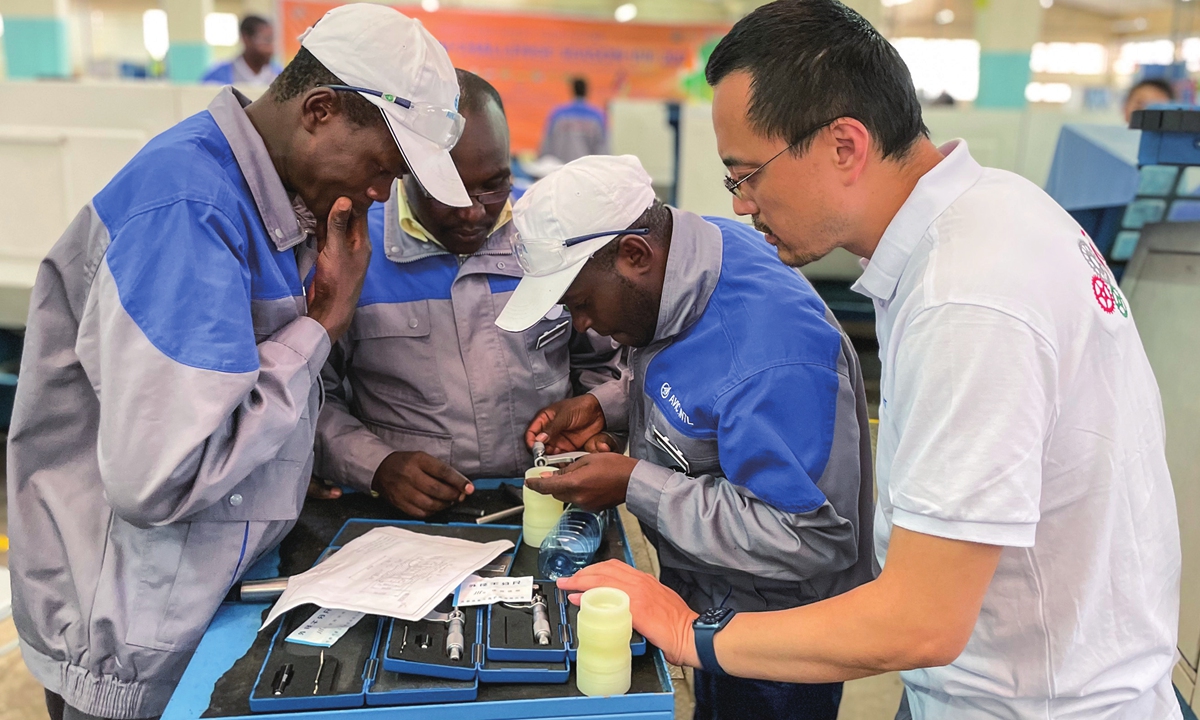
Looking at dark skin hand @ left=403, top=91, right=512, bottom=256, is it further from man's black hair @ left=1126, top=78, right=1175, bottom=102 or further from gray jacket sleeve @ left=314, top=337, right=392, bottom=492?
man's black hair @ left=1126, top=78, right=1175, bottom=102

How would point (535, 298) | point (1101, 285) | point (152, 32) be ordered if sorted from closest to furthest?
point (1101, 285), point (535, 298), point (152, 32)

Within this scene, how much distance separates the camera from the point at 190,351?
1047 millimetres

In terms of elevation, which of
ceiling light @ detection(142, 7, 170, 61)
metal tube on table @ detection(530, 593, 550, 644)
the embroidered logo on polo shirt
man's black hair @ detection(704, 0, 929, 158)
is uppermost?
ceiling light @ detection(142, 7, 170, 61)

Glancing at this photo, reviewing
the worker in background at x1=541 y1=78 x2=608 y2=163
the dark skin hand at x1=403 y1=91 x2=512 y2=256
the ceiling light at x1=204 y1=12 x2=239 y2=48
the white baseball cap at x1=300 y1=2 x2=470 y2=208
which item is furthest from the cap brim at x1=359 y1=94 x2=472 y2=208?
the ceiling light at x1=204 y1=12 x2=239 y2=48

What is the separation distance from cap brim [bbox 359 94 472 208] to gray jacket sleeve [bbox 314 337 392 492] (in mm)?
471

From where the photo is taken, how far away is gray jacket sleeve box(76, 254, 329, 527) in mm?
1036

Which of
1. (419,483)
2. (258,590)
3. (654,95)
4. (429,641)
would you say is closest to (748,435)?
(429,641)

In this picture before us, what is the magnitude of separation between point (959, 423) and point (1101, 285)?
27cm

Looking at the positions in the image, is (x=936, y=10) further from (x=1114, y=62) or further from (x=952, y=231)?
(x=952, y=231)

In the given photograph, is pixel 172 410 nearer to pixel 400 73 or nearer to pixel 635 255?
pixel 400 73

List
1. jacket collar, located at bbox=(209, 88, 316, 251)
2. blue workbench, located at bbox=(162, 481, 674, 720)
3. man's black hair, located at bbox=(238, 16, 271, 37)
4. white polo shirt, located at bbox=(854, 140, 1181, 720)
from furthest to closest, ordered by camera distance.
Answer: man's black hair, located at bbox=(238, 16, 271, 37) → jacket collar, located at bbox=(209, 88, 316, 251) → blue workbench, located at bbox=(162, 481, 674, 720) → white polo shirt, located at bbox=(854, 140, 1181, 720)

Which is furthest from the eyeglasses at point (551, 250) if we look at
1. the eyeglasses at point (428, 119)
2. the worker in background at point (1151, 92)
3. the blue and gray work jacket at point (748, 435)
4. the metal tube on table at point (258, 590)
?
Answer: the worker in background at point (1151, 92)

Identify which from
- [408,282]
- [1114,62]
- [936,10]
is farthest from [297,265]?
[1114,62]

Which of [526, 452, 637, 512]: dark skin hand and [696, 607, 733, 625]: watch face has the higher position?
[526, 452, 637, 512]: dark skin hand
